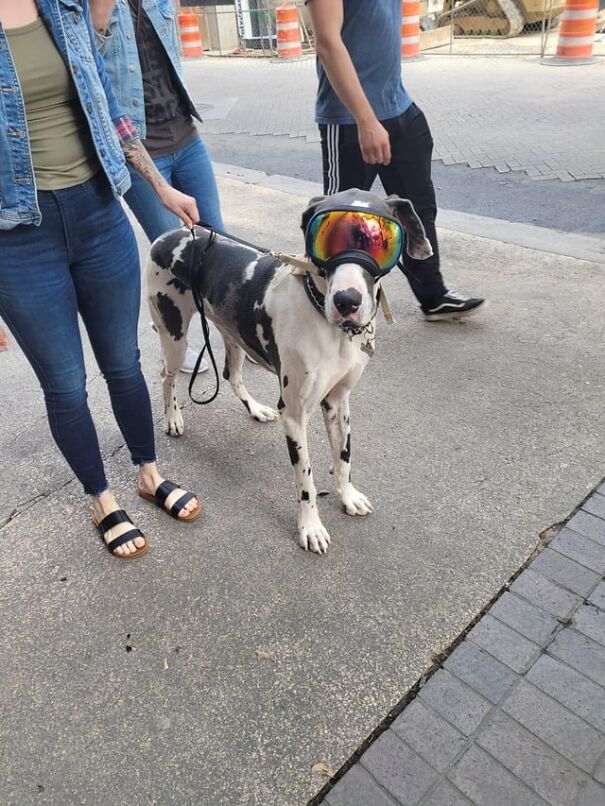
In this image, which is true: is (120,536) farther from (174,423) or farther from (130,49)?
(130,49)

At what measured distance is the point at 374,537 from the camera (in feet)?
8.39

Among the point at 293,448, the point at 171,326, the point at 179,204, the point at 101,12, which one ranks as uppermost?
the point at 101,12

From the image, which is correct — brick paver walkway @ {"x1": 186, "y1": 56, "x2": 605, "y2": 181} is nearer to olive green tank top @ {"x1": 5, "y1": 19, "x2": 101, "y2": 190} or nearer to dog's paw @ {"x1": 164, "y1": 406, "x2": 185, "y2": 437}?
dog's paw @ {"x1": 164, "y1": 406, "x2": 185, "y2": 437}

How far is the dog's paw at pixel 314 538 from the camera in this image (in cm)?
251

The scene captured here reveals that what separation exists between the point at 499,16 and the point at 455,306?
50.0ft

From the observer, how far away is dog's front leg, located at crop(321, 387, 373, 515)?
2527mm

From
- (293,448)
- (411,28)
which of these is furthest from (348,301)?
(411,28)

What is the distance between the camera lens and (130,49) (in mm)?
2688

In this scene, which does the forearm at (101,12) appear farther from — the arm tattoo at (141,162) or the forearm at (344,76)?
the forearm at (344,76)

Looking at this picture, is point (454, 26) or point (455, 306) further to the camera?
point (454, 26)

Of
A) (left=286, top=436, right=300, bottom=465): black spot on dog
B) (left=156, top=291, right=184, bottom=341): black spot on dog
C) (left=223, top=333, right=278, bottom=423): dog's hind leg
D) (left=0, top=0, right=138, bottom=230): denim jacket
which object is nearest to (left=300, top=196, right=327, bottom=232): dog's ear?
(left=0, top=0, right=138, bottom=230): denim jacket

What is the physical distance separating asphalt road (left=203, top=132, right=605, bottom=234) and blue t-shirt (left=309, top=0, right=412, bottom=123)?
2.73m

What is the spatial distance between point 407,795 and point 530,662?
593 mm

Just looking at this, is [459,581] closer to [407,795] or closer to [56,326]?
[407,795]
